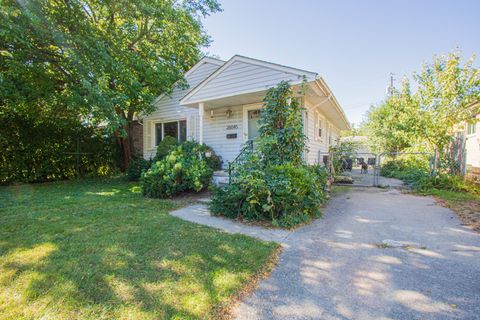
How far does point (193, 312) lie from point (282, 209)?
9.19 feet

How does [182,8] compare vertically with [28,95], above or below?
above

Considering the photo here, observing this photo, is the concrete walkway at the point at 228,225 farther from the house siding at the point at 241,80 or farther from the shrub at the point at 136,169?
the shrub at the point at 136,169

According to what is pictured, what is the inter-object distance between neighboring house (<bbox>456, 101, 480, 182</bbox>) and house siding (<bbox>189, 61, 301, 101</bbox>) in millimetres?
6840

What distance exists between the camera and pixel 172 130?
10.7 meters

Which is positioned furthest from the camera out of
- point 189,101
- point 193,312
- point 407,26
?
point 407,26

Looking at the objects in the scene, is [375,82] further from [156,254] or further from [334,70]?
[156,254]

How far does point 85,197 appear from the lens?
21.0ft

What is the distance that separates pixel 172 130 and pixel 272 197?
772 cm

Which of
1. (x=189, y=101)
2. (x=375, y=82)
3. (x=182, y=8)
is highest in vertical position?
(x=375, y=82)

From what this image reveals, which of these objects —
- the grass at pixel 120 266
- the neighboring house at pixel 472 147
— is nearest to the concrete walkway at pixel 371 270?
the grass at pixel 120 266

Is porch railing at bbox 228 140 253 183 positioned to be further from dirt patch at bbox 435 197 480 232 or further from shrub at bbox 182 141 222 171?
dirt patch at bbox 435 197 480 232

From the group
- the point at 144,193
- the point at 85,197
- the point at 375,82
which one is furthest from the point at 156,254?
the point at 375,82

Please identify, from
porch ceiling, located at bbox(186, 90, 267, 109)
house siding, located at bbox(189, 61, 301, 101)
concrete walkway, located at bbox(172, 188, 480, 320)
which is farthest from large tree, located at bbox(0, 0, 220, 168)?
concrete walkway, located at bbox(172, 188, 480, 320)

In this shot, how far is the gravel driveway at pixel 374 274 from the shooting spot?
1951mm
